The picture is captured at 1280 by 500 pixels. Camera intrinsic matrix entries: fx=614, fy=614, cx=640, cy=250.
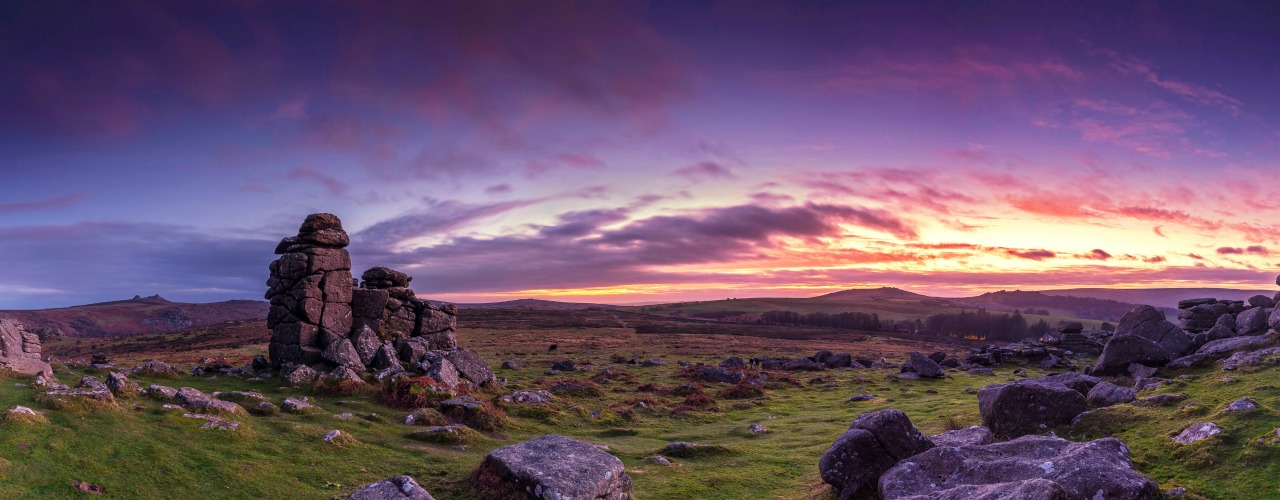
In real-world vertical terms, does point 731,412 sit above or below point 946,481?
below

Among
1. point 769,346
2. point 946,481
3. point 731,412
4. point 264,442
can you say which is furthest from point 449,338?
point 769,346

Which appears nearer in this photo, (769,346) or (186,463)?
(186,463)

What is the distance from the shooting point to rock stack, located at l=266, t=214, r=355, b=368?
31922 millimetres

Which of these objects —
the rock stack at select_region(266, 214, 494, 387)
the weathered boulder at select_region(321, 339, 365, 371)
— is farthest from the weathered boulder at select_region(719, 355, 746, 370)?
the weathered boulder at select_region(321, 339, 365, 371)

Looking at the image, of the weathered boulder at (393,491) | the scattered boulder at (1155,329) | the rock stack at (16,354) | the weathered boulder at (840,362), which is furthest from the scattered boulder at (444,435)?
the weathered boulder at (840,362)

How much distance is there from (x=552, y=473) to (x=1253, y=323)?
42.7 metres

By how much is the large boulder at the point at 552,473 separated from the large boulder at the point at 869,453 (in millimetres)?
5045

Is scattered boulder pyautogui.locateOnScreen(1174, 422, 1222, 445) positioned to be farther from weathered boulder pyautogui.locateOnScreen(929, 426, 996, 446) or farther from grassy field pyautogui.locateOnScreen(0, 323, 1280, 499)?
weathered boulder pyautogui.locateOnScreen(929, 426, 996, 446)

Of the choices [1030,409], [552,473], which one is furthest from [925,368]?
[552,473]

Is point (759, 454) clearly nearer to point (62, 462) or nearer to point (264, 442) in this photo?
point (264, 442)

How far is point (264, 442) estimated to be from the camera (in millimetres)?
17391

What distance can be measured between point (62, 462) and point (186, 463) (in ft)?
7.36

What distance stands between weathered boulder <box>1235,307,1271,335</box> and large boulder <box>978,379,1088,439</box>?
26752 millimetres

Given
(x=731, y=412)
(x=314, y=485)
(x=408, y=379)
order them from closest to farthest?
1. (x=314, y=485)
2. (x=408, y=379)
3. (x=731, y=412)
